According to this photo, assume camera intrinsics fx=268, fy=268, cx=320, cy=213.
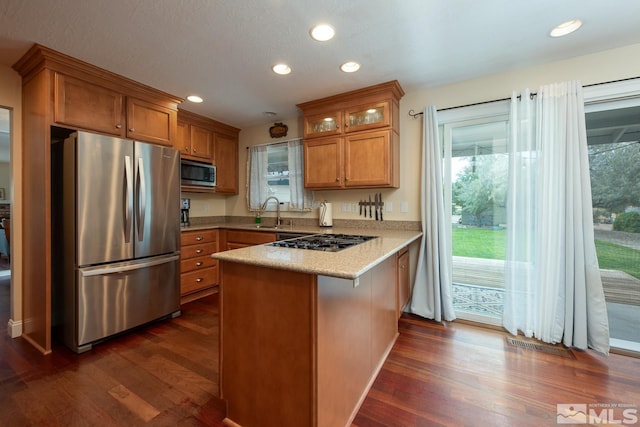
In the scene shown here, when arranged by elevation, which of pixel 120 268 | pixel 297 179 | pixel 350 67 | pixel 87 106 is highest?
pixel 350 67

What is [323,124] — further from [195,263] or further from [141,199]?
[195,263]

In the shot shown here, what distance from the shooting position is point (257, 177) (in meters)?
4.02

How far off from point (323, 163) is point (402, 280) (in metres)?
1.53

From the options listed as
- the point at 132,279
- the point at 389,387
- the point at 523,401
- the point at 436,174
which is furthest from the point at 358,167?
the point at 132,279

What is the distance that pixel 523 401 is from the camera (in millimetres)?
1584

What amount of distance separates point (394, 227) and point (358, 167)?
79cm

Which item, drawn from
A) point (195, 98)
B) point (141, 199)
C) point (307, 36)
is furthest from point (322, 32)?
point (141, 199)

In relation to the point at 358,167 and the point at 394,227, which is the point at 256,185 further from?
the point at 394,227

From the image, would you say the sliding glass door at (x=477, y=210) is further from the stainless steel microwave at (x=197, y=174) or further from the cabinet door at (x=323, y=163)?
the stainless steel microwave at (x=197, y=174)

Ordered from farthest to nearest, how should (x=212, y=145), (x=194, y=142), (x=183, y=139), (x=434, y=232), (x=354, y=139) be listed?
(x=212, y=145)
(x=194, y=142)
(x=183, y=139)
(x=354, y=139)
(x=434, y=232)

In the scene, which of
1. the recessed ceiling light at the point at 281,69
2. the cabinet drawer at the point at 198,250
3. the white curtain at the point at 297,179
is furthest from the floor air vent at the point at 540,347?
the cabinet drawer at the point at 198,250

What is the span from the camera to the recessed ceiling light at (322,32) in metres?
1.82

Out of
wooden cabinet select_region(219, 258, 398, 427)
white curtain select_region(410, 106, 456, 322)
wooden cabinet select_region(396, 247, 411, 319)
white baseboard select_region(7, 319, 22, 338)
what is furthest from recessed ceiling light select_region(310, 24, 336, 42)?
white baseboard select_region(7, 319, 22, 338)

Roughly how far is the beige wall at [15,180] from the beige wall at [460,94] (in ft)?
8.58
